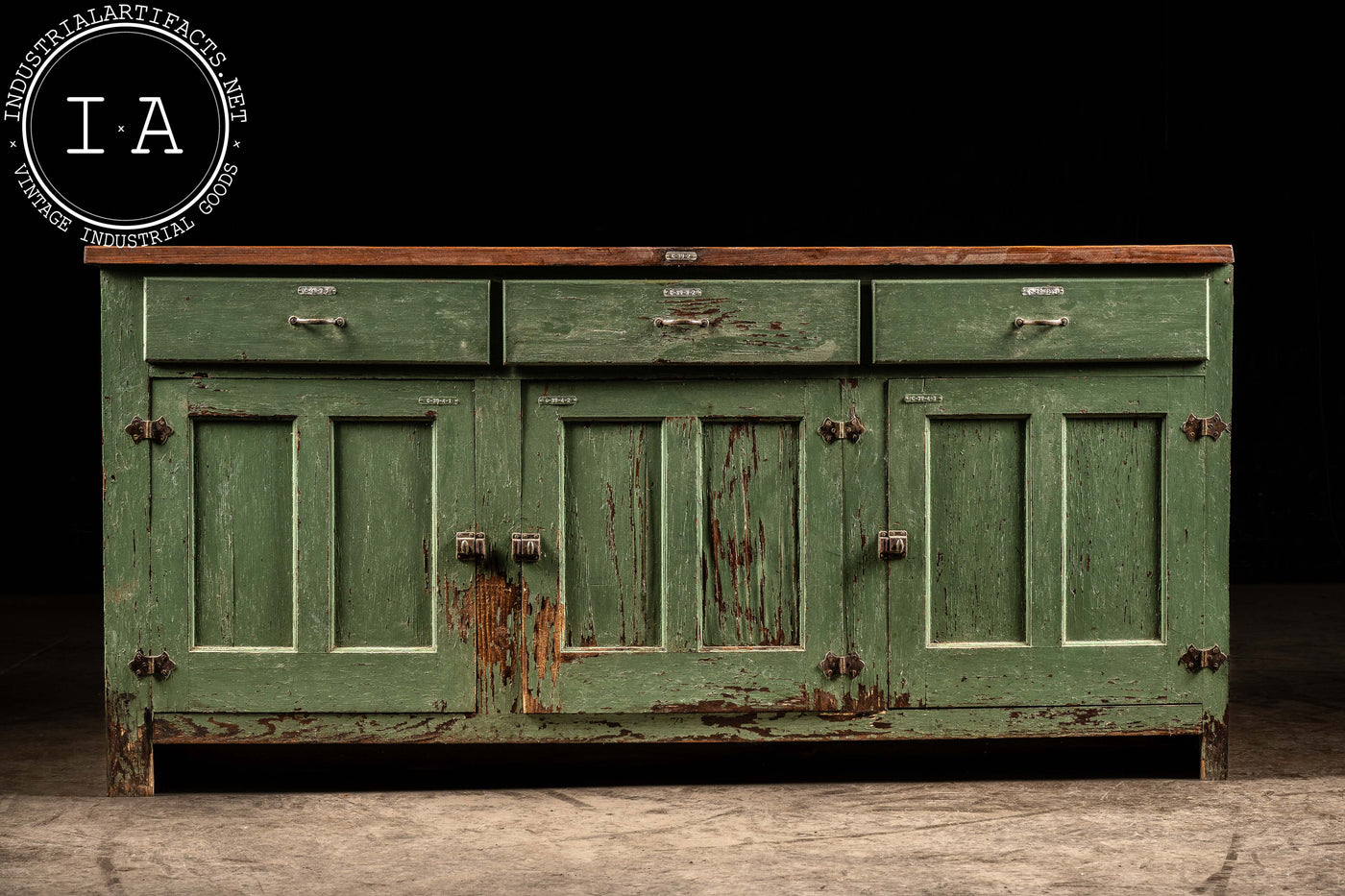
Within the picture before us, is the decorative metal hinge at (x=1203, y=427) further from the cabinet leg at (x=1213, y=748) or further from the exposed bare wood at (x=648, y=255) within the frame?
the cabinet leg at (x=1213, y=748)

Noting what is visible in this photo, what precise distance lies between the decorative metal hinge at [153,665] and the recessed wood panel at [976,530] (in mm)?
1514

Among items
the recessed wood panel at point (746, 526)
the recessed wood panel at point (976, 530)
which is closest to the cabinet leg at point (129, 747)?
the recessed wood panel at point (746, 526)

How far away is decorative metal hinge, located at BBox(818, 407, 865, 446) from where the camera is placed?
2.59 m

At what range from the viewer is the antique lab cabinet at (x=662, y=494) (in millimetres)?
2535

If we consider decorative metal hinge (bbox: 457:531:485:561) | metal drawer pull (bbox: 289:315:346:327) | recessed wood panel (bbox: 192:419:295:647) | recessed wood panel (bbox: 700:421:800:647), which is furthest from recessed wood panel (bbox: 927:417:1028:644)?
recessed wood panel (bbox: 192:419:295:647)

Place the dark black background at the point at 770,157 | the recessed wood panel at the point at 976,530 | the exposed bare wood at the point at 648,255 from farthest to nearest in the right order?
the dark black background at the point at 770,157, the recessed wood panel at the point at 976,530, the exposed bare wood at the point at 648,255

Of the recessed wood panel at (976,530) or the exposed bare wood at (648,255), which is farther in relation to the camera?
the recessed wood panel at (976,530)

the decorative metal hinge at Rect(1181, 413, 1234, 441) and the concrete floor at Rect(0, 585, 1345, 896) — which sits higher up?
the decorative metal hinge at Rect(1181, 413, 1234, 441)

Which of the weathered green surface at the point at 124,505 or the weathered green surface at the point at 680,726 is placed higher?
the weathered green surface at the point at 124,505

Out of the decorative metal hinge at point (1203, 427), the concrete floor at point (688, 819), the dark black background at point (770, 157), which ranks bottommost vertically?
the concrete floor at point (688, 819)

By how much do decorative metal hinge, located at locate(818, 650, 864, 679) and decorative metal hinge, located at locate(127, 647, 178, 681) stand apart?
1.28m
